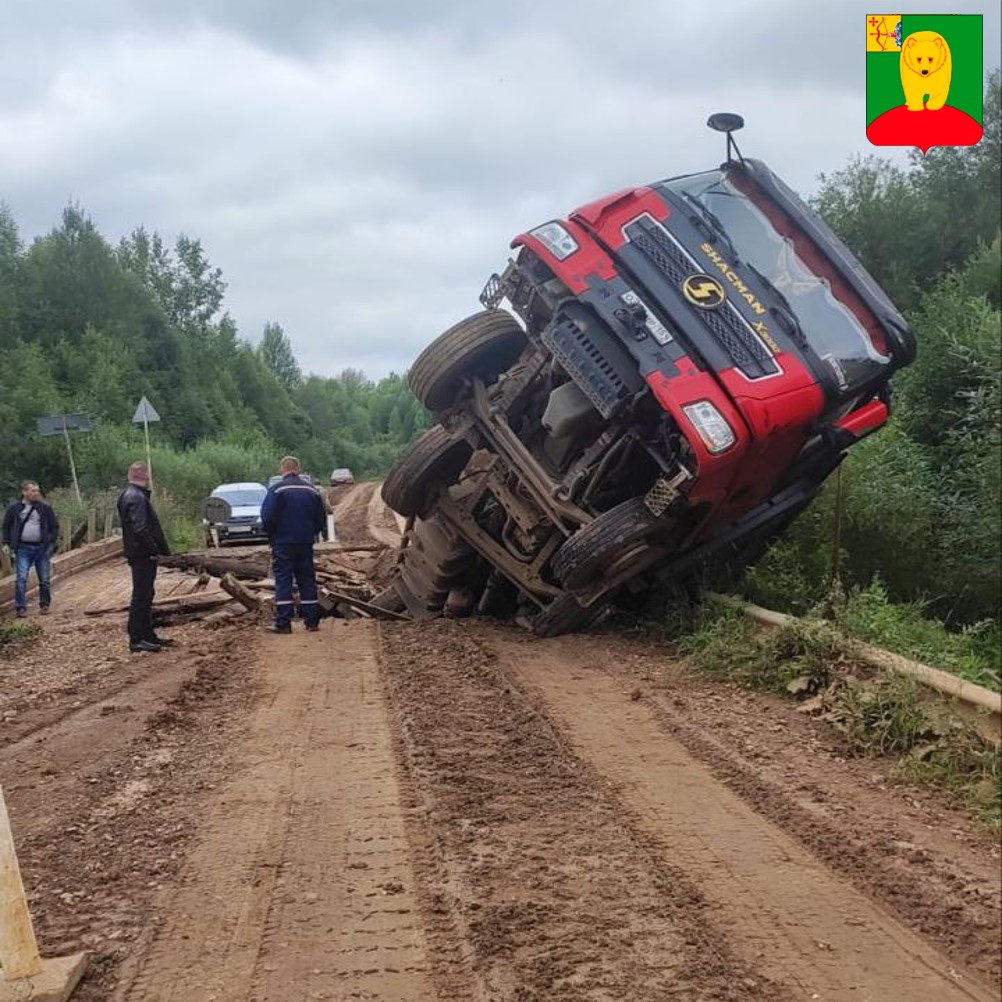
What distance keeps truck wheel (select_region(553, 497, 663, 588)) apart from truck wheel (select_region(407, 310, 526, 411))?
1666 millimetres

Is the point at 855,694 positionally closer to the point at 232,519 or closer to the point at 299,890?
the point at 299,890

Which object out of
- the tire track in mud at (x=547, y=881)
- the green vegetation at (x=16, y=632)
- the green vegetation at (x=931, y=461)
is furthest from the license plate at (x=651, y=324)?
the green vegetation at (x=16, y=632)

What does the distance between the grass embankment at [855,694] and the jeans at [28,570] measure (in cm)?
778

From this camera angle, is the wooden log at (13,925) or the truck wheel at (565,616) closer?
the wooden log at (13,925)

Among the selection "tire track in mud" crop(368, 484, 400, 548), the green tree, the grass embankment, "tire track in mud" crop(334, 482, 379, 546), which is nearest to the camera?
the grass embankment

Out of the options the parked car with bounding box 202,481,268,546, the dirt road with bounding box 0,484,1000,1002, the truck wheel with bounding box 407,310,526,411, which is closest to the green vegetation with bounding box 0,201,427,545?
the parked car with bounding box 202,481,268,546

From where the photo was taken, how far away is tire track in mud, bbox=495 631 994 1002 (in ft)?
9.10

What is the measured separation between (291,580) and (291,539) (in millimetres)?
353

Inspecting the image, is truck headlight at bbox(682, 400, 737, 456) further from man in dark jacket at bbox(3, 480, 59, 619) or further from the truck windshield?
man in dark jacket at bbox(3, 480, 59, 619)

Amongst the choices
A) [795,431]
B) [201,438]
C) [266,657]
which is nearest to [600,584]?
[795,431]

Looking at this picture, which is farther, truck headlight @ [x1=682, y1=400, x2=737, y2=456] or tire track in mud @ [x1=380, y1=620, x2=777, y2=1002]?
truck headlight @ [x1=682, y1=400, x2=737, y2=456]

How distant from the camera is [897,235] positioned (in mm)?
7449

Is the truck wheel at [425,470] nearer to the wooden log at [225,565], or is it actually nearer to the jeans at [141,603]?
the jeans at [141,603]

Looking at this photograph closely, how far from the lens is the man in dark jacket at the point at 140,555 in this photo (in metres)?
8.47
